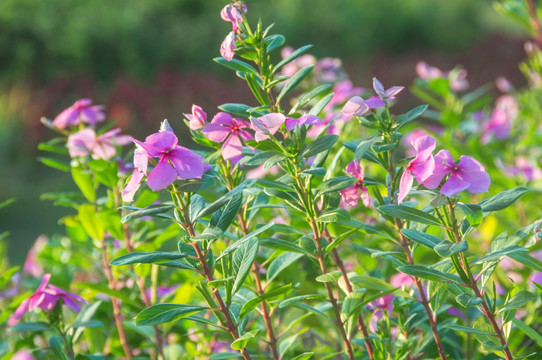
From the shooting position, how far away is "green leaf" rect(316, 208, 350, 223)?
2.77ft

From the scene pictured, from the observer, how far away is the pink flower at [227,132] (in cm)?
87

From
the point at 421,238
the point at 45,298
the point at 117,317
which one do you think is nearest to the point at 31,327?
the point at 45,298

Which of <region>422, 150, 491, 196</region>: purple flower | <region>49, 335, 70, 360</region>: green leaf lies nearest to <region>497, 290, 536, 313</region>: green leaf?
<region>422, 150, 491, 196</region>: purple flower

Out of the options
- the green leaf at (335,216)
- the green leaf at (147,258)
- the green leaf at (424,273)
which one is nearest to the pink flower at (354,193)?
the green leaf at (335,216)

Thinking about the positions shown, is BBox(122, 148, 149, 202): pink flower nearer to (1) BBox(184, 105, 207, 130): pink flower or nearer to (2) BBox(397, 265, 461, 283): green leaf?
(1) BBox(184, 105, 207, 130): pink flower

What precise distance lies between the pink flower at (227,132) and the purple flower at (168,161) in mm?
113

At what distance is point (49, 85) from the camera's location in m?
8.89

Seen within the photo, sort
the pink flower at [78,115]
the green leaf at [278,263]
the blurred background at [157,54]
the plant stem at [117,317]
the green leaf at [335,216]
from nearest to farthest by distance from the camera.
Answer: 1. the green leaf at [335,216]
2. the green leaf at [278,263]
3. the plant stem at [117,317]
4. the pink flower at [78,115]
5. the blurred background at [157,54]

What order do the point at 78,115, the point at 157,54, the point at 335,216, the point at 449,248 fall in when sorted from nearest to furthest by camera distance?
the point at 449,248, the point at 335,216, the point at 78,115, the point at 157,54

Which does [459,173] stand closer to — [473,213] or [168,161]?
[473,213]

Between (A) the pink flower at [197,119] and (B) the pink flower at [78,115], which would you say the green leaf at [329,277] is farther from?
(B) the pink flower at [78,115]

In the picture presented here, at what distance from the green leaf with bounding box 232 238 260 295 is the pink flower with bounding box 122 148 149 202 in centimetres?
16

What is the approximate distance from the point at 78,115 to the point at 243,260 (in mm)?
740

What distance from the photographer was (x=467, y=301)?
0.78 meters
